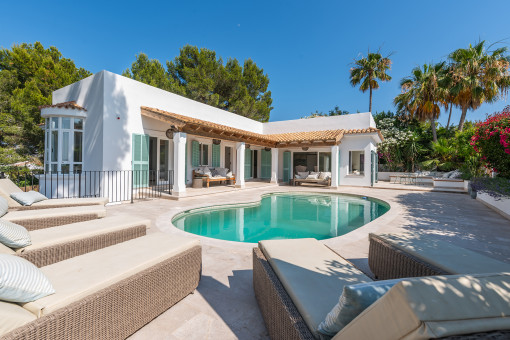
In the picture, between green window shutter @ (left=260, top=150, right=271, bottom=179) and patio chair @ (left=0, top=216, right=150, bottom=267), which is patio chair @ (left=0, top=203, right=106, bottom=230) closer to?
patio chair @ (left=0, top=216, right=150, bottom=267)

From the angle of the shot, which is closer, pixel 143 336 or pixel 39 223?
pixel 143 336

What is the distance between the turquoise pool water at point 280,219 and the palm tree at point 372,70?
559 inches

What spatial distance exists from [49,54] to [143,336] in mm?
20445

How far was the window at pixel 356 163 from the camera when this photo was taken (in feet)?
47.9

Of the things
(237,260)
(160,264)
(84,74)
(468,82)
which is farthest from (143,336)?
(468,82)

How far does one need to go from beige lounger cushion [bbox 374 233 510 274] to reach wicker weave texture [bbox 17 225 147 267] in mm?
3566

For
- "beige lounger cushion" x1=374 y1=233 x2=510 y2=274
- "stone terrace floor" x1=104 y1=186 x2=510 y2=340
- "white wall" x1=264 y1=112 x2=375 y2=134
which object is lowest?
"stone terrace floor" x1=104 y1=186 x2=510 y2=340

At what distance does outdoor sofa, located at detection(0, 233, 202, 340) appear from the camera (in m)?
1.46

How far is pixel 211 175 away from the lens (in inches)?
493

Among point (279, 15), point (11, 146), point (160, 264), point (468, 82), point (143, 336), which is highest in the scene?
point (279, 15)

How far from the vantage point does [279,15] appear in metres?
19.0

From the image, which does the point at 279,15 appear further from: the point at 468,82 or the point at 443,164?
the point at 443,164

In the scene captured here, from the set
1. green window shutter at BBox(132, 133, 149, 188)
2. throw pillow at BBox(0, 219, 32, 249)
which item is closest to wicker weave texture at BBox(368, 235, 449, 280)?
throw pillow at BBox(0, 219, 32, 249)

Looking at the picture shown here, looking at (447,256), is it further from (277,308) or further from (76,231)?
(76,231)
